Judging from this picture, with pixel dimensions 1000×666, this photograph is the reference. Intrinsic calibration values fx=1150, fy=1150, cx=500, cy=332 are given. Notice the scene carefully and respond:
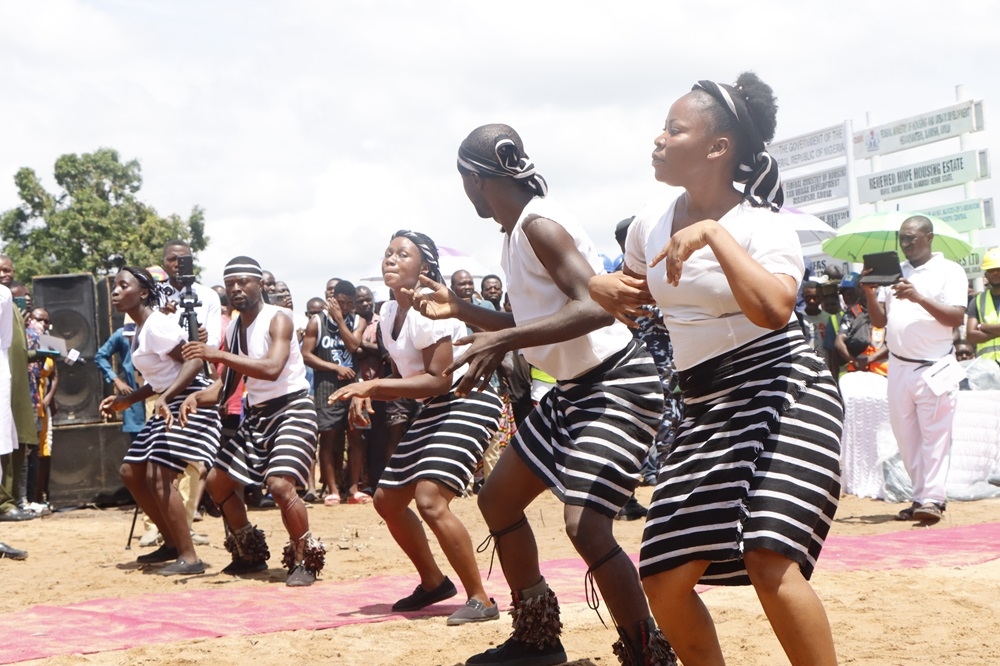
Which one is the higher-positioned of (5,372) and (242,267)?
(242,267)

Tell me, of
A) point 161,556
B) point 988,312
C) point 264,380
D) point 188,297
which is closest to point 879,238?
point 988,312

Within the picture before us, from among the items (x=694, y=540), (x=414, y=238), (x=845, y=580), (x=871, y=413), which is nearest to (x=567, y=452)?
(x=694, y=540)

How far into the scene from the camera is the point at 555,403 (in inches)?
162

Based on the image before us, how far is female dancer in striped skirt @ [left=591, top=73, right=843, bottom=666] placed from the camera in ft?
9.37

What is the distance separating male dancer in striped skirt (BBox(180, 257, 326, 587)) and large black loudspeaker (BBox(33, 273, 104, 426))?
536cm

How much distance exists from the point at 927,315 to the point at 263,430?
4.68 meters

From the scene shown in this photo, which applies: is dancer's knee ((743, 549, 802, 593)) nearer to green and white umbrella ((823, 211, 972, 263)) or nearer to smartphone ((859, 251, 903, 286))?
smartphone ((859, 251, 903, 286))

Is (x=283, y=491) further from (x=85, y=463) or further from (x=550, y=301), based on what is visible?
(x=85, y=463)

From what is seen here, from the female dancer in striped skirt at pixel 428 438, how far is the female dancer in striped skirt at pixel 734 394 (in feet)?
6.04

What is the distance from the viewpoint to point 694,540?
2.96 meters

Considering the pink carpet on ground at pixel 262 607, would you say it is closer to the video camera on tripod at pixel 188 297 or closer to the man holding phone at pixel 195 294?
the video camera on tripod at pixel 188 297

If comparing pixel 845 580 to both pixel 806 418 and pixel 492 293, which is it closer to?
pixel 806 418

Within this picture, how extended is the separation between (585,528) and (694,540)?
815 millimetres

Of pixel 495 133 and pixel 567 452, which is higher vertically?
pixel 495 133
